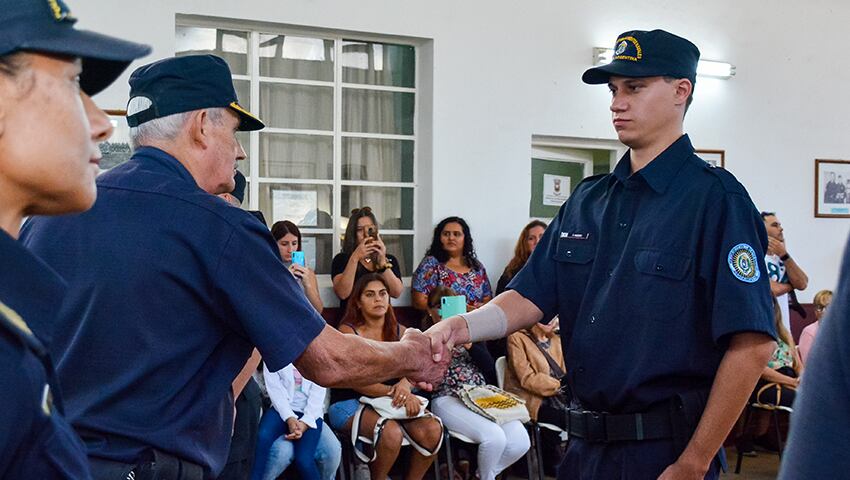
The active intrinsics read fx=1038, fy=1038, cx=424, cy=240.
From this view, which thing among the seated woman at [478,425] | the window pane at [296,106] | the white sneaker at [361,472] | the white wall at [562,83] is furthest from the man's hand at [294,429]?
the window pane at [296,106]

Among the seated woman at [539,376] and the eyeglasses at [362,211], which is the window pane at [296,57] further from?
Answer: the seated woman at [539,376]

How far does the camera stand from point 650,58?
278 centimetres

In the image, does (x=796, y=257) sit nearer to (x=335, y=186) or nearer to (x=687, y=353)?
(x=335, y=186)

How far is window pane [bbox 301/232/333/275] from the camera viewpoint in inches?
289

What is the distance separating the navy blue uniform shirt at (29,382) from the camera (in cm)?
106

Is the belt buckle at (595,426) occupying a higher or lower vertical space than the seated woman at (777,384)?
higher

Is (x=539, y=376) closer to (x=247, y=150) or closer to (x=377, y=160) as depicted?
(x=377, y=160)

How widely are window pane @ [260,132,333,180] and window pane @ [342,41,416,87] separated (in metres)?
0.51

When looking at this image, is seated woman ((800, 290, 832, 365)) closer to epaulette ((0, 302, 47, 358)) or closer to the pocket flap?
the pocket flap

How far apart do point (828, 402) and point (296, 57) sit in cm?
648

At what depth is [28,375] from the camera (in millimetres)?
1082

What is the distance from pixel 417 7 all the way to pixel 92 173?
20.4 feet

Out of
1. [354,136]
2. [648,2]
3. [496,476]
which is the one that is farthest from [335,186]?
[648,2]

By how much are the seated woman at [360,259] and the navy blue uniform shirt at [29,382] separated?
5430 millimetres
